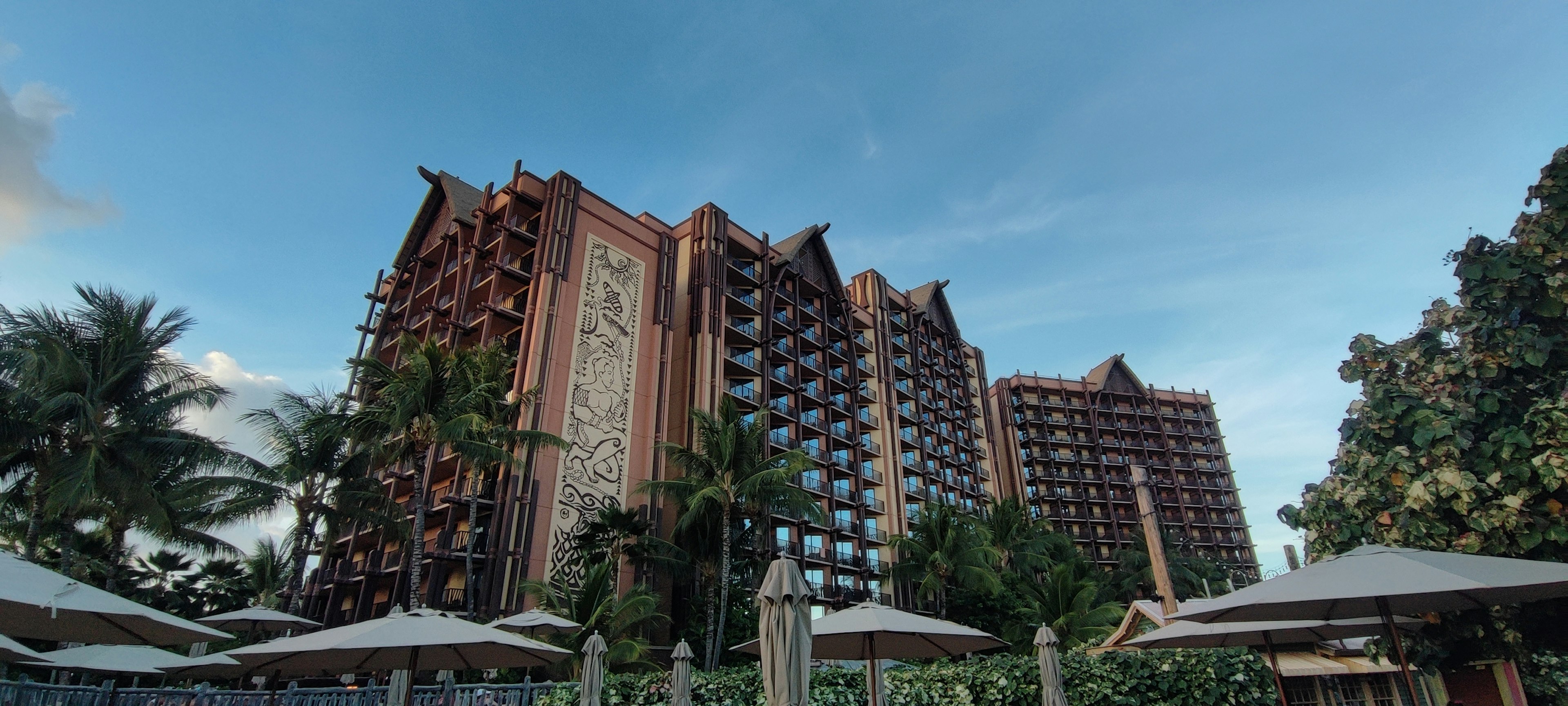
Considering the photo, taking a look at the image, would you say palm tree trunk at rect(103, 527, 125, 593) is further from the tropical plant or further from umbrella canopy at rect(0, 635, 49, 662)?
the tropical plant

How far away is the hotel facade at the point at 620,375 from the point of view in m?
29.3

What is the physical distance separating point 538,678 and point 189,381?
1231 cm

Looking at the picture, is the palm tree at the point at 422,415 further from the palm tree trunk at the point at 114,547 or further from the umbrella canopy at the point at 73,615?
the umbrella canopy at the point at 73,615

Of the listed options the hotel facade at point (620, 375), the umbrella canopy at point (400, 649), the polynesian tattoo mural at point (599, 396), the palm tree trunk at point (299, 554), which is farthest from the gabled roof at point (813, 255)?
the umbrella canopy at point (400, 649)

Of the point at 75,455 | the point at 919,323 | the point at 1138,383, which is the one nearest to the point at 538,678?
the point at 75,455

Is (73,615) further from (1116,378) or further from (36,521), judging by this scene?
(1116,378)

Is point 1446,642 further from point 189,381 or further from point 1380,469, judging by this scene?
point 189,381

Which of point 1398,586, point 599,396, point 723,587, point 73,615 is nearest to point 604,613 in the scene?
point 723,587

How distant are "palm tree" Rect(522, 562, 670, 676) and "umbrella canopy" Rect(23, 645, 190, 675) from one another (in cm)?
782

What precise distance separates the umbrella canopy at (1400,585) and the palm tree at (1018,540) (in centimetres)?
3368

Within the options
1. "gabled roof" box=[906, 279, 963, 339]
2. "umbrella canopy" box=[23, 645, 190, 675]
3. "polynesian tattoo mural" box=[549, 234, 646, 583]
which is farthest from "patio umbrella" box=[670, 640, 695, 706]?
"gabled roof" box=[906, 279, 963, 339]

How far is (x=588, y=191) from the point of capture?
35875mm

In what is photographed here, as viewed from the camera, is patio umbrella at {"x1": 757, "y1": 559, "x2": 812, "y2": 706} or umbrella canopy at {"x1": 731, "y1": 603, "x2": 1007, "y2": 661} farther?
umbrella canopy at {"x1": 731, "y1": 603, "x2": 1007, "y2": 661}

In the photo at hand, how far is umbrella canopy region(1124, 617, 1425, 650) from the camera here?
1097cm
